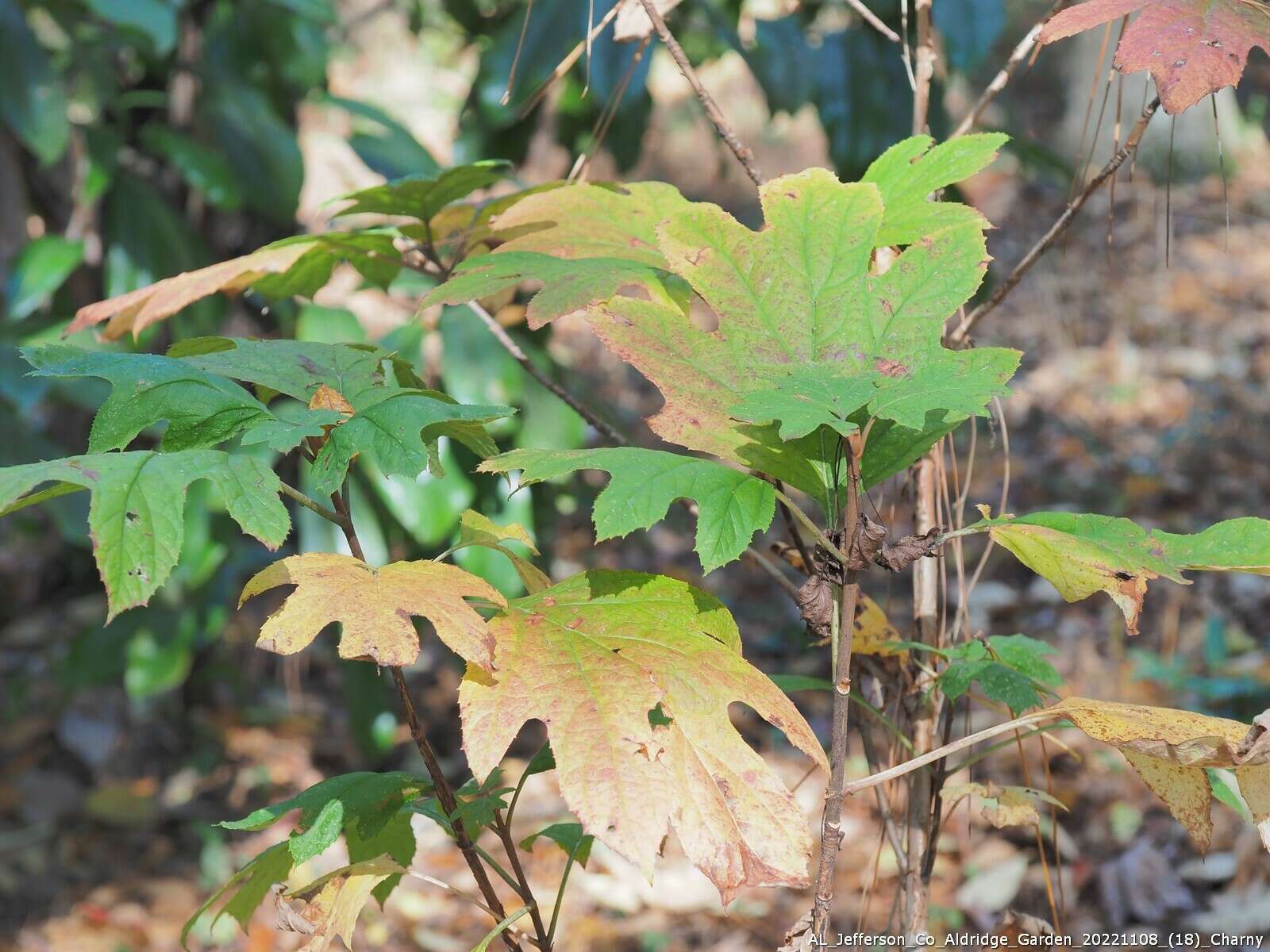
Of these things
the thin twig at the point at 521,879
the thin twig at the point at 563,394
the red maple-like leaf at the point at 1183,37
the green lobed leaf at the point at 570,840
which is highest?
the red maple-like leaf at the point at 1183,37

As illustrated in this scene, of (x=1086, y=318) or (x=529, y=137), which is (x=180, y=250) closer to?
(x=529, y=137)

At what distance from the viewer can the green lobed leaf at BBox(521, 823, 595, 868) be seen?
732 millimetres

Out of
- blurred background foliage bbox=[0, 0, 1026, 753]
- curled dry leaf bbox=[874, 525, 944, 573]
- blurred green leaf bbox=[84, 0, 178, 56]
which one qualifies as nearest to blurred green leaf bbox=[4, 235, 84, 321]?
blurred background foliage bbox=[0, 0, 1026, 753]

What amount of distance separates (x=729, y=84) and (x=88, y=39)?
4.73 metres

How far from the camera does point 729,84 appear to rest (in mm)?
6184

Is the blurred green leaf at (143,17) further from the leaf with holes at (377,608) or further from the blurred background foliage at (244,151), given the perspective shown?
the leaf with holes at (377,608)

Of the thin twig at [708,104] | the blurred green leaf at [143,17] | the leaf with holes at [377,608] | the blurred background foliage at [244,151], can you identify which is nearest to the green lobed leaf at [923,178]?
the thin twig at [708,104]

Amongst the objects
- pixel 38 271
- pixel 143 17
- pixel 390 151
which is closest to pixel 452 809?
pixel 390 151

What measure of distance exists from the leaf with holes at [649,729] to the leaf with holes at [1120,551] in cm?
14

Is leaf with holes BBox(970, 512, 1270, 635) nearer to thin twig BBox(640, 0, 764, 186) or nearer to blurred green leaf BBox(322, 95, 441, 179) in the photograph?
thin twig BBox(640, 0, 764, 186)

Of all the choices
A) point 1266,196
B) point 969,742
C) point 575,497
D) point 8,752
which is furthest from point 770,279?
point 1266,196

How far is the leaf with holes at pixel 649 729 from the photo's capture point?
0.49 metres

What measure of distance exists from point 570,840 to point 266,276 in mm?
476

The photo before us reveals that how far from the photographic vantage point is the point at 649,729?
1.67 ft
